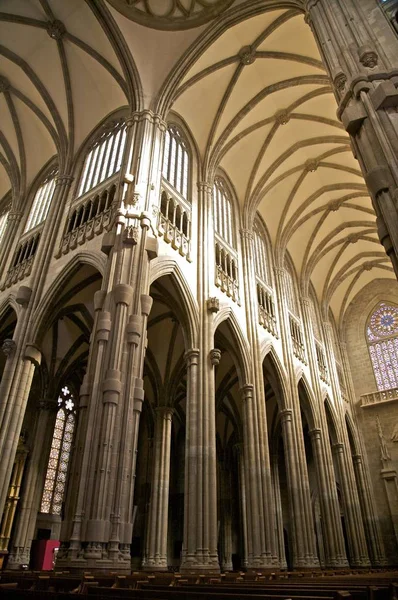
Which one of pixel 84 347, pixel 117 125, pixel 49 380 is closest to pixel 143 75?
pixel 117 125

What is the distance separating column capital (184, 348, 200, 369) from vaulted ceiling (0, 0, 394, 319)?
835 centimetres

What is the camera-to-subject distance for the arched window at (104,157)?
15.3 metres

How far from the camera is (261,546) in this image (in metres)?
11.9

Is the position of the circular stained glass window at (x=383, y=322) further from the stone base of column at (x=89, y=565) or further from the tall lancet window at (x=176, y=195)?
the stone base of column at (x=89, y=565)

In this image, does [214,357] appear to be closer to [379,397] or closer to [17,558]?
[17,558]

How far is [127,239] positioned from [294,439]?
10.4m

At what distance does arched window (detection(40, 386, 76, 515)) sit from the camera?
16578mm

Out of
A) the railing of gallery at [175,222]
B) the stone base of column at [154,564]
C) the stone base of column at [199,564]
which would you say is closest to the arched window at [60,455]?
A: the stone base of column at [154,564]

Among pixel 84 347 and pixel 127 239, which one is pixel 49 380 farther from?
pixel 127 239

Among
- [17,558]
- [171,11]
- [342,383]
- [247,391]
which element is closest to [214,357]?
[247,391]

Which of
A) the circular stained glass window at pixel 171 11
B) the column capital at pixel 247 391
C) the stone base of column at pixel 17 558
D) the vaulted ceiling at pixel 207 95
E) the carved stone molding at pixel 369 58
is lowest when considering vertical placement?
the stone base of column at pixel 17 558

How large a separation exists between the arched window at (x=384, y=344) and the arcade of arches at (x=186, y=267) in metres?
1.55

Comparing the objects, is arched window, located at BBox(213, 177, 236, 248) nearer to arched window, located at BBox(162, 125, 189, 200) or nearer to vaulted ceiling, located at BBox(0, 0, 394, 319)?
vaulted ceiling, located at BBox(0, 0, 394, 319)

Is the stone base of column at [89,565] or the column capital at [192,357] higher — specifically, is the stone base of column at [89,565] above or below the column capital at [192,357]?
below
